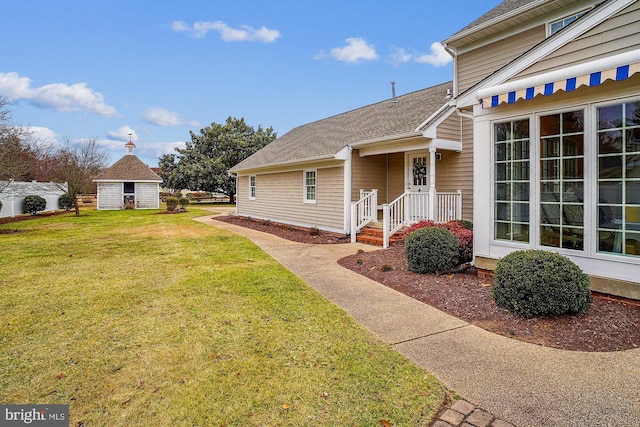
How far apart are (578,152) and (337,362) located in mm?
4386

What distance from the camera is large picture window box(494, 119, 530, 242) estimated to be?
5.45m

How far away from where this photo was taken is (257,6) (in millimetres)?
14953

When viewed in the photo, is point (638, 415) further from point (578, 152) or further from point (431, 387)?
point (578, 152)

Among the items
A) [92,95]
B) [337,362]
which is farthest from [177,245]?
[92,95]

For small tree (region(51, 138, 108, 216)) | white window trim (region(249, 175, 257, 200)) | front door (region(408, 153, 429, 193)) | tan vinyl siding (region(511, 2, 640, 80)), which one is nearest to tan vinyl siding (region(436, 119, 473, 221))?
front door (region(408, 153, 429, 193))

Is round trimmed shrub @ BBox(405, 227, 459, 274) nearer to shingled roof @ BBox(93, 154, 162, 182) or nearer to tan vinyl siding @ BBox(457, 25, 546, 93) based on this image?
tan vinyl siding @ BBox(457, 25, 546, 93)

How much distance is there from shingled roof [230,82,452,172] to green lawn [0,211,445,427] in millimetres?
6636

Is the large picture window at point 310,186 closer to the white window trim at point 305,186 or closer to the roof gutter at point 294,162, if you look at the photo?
the white window trim at point 305,186

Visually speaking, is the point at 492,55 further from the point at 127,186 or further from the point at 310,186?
the point at 127,186

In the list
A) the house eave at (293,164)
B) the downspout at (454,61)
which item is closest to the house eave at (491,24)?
the downspout at (454,61)

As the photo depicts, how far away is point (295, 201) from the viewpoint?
15.0 metres

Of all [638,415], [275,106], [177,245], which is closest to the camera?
[638,415]

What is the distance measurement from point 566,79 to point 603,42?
79cm

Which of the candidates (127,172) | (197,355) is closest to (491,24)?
(197,355)
